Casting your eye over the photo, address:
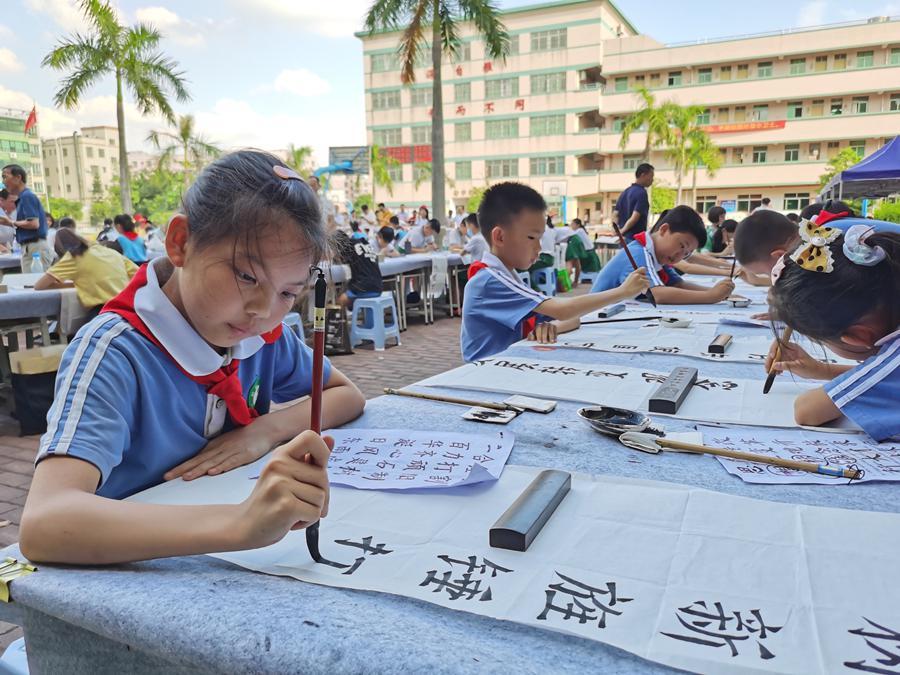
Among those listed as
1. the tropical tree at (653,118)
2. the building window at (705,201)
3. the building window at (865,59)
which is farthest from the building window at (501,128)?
the building window at (865,59)

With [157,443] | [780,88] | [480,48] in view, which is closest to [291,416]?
[157,443]

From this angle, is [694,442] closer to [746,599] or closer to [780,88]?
[746,599]

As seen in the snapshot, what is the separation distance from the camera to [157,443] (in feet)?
3.17

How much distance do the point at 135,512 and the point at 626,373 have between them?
4.30 ft

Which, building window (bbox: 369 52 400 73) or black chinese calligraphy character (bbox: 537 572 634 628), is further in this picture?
building window (bbox: 369 52 400 73)

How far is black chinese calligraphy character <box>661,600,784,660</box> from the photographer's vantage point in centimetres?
57

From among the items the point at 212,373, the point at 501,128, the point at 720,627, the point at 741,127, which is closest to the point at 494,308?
the point at 212,373

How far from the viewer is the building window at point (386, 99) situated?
113 feet

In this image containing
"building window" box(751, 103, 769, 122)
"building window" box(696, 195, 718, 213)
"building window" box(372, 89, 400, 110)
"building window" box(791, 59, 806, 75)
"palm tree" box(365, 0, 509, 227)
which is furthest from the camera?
"building window" box(372, 89, 400, 110)

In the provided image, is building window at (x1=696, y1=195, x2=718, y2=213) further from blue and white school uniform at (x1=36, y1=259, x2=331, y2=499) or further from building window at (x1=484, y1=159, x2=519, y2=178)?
blue and white school uniform at (x1=36, y1=259, x2=331, y2=499)

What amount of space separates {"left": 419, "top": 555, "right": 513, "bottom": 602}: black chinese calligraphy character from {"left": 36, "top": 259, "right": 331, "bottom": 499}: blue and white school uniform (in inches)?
18.6

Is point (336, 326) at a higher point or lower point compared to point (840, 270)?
lower

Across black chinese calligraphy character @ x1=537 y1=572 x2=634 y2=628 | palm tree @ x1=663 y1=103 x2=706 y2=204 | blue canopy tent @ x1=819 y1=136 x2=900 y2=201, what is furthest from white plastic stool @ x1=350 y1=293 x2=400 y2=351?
palm tree @ x1=663 y1=103 x2=706 y2=204

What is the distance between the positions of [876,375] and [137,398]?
51.2 inches
